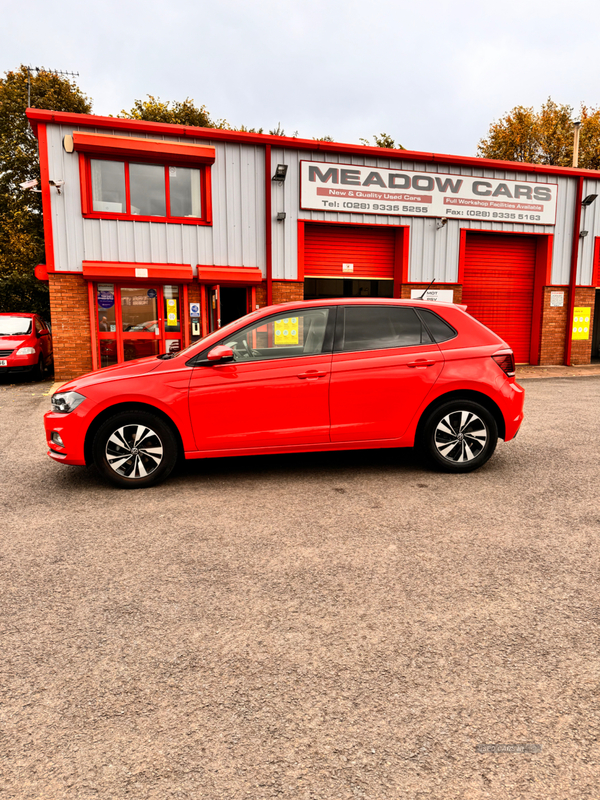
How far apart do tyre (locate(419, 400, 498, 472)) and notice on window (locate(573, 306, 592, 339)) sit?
13.2m

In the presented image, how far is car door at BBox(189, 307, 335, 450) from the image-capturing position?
203 inches

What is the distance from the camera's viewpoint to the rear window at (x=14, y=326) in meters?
13.7

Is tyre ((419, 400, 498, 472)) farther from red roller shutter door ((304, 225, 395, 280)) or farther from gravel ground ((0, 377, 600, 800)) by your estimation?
red roller shutter door ((304, 225, 395, 280))

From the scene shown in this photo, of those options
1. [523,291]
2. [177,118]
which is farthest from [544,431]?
[177,118]

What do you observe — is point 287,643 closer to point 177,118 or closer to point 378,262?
point 378,262

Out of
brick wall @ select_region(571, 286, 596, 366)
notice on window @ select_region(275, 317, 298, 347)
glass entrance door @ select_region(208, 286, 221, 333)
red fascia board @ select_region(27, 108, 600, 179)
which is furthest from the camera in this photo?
brick wall @ select_region(571, 286, 596, 366)

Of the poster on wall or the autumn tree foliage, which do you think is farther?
the autumn tree foliage

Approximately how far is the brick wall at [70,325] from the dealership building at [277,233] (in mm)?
32

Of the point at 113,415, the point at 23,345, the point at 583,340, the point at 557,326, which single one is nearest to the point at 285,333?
the point at 113,415

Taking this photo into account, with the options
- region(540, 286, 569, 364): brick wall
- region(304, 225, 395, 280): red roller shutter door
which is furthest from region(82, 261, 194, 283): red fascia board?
region(540, 286, 569, 364): brick wall

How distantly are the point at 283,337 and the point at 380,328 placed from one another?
957 millimetres

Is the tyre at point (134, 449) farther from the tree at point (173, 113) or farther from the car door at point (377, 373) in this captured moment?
the tree at point (173, 113)

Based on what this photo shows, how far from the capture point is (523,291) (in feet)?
55.3

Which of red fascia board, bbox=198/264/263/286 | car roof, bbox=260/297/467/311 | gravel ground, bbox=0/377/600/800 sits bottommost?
gravel ground, bbox=0/377/600/800
